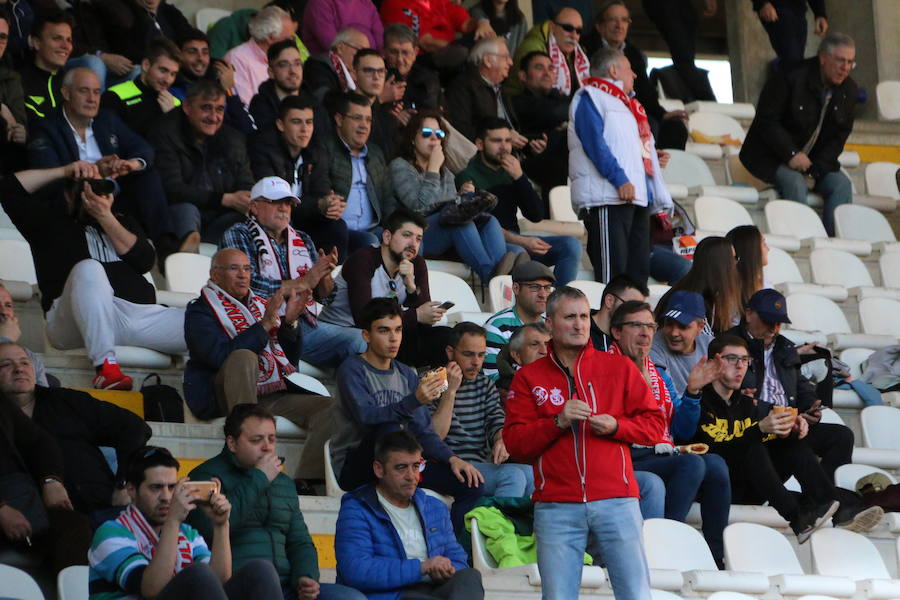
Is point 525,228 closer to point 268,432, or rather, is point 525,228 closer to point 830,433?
point 830,433

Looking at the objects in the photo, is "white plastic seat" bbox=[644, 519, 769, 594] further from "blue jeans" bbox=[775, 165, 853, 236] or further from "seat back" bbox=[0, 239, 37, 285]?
"blue jeans" bbox=[775, 165, 853, 236]

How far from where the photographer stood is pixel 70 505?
19.1 ft

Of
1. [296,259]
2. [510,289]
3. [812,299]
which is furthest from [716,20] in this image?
[296,259]

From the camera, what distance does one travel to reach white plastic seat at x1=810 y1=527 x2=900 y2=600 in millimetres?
7055

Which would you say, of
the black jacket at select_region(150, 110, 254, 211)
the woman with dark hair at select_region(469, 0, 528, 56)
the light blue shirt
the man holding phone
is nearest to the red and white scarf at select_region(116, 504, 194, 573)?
the man holding phone

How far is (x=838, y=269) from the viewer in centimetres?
1016

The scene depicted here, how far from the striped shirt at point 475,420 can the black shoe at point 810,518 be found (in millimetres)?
1225

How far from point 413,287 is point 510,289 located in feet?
3.21

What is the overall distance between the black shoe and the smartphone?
2747 mm

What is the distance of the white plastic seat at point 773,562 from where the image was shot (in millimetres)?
6652

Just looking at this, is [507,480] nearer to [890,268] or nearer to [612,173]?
[612,173]

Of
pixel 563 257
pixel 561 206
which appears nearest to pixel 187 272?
pixel 563 257

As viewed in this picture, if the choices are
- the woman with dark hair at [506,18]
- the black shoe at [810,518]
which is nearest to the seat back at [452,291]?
the black shoe at [810,518]

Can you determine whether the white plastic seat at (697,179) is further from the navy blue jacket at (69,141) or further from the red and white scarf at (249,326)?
the red and white scarf at (249,326)
